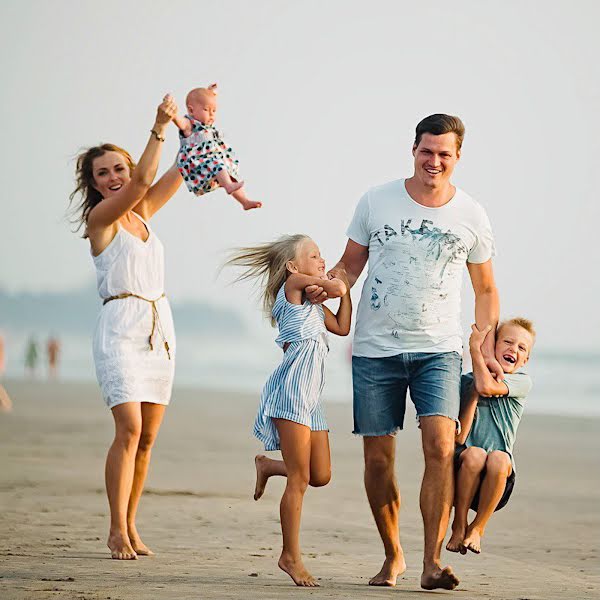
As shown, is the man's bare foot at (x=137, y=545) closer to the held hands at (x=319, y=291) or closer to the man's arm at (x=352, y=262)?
the held hands at (x=319, y=291)

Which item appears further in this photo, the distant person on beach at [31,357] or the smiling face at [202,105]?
the distant person on beach at [31,357]

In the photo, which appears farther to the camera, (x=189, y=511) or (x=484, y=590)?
(x=189, y=511)

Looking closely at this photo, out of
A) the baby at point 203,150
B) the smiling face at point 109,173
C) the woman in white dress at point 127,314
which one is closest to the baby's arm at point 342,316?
the baby at point 203,150

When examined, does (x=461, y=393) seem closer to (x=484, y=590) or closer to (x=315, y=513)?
(x=484, y=590)

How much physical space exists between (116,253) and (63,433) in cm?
894

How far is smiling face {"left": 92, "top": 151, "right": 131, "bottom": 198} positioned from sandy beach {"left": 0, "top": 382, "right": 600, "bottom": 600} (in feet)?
6.29

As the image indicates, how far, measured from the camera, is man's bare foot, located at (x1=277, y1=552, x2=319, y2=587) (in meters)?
5.70

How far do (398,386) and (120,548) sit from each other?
1.64 m

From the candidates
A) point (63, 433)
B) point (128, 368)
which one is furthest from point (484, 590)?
point (63, 433)

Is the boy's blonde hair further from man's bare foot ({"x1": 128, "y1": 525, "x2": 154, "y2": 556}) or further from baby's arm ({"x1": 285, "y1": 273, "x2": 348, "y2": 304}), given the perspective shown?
man's bare foot ({"x1": 128, "y1": 525, "x2": 154, "y2": 556})

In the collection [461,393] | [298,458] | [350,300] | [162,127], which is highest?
[162,127]

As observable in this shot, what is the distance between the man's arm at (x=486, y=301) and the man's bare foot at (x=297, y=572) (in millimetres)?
1312

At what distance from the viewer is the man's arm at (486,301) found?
607 cm

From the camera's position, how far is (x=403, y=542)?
750cm
